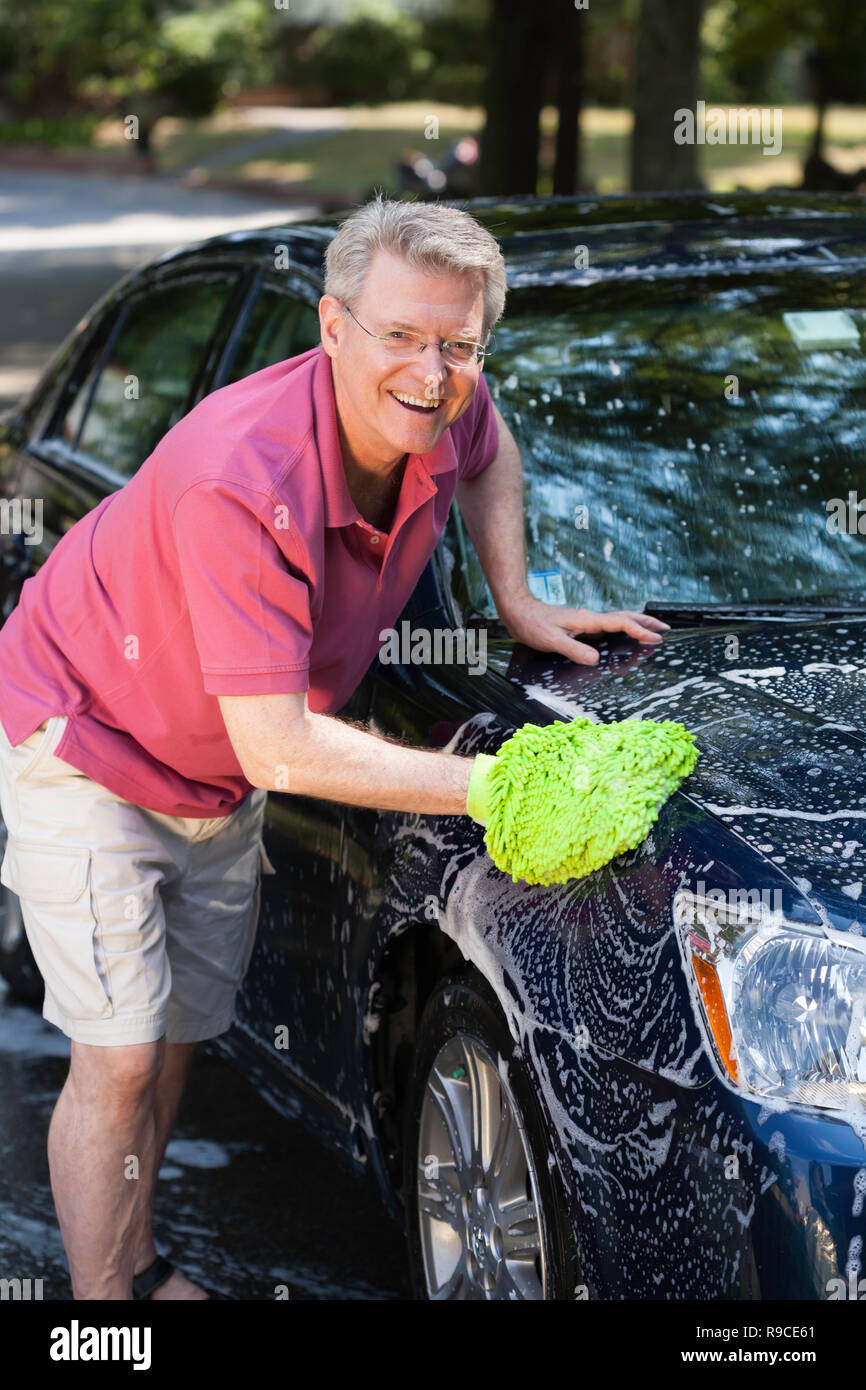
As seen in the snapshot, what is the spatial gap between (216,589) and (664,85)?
10588 mm

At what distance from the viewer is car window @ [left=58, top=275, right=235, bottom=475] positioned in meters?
3.78

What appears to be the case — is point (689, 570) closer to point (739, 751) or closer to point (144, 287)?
point (739, 751)

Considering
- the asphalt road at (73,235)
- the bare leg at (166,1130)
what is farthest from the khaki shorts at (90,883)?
the asphalt road at (73,235)

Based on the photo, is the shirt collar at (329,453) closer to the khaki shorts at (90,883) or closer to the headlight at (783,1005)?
the khaki shorts at (90,883)

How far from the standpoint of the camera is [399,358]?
2.32m

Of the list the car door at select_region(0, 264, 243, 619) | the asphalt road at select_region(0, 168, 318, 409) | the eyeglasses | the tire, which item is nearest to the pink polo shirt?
the eyeglasses

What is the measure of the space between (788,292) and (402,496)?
3.91ft

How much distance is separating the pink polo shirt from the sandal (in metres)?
0.80

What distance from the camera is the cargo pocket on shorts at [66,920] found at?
2648mm

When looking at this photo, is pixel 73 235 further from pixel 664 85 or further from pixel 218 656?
pixel 218 656

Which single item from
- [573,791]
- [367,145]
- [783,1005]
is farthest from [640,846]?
[367,145]

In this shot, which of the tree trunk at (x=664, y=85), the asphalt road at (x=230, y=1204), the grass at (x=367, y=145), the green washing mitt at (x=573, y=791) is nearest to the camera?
the green washing mitt at (x=573, y=791)

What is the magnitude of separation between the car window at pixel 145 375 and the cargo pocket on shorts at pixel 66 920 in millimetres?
1278

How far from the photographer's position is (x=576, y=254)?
11.0 ft
